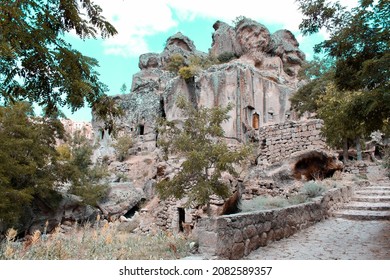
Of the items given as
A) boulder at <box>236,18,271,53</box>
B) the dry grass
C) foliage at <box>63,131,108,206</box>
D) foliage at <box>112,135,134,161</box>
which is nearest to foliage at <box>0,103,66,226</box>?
foliage at <box>63,131,108,206</box>

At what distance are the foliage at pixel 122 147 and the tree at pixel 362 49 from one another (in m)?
26.9

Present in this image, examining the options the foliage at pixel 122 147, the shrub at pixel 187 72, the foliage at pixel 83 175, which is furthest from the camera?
the foliage at pixel 122 147

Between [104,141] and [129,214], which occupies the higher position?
[104,141]

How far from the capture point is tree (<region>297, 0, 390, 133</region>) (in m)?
4.48

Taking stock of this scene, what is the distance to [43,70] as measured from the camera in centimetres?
395

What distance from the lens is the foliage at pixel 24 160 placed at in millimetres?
12402

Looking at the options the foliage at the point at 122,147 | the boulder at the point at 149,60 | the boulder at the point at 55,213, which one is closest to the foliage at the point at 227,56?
the boulder at the point at 149,60

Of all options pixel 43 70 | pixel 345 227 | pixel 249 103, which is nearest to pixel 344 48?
pixel 345 227

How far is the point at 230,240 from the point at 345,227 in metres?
4.34

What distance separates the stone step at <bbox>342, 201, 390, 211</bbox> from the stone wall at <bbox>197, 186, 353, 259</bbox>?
7.34ft

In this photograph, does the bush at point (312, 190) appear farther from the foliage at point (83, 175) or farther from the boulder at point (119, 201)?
the boulder at point (119, 201)

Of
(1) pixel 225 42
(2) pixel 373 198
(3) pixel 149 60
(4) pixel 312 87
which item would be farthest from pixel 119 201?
(3) pixel 149 60

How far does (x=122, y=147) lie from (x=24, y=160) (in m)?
17.0
